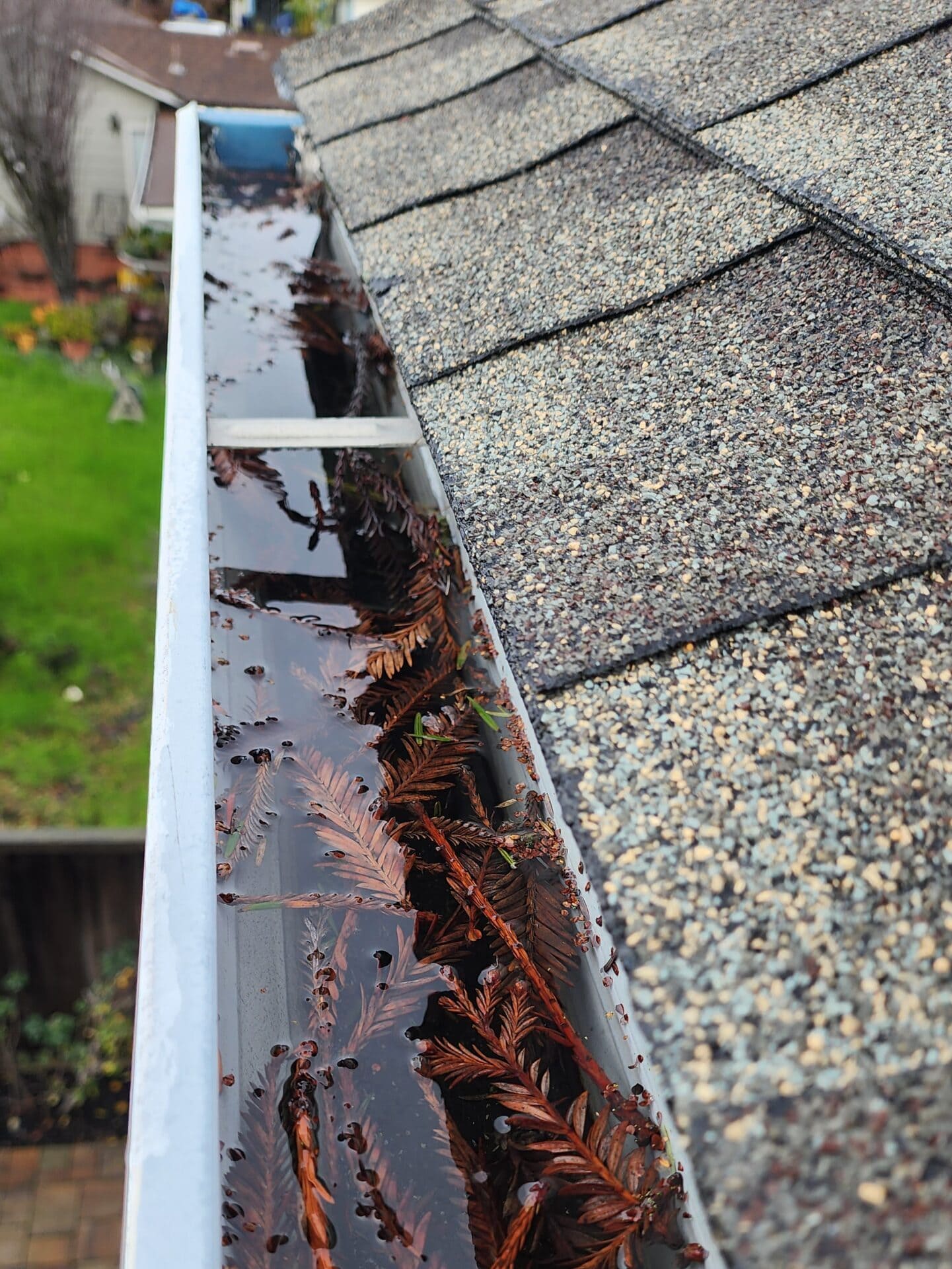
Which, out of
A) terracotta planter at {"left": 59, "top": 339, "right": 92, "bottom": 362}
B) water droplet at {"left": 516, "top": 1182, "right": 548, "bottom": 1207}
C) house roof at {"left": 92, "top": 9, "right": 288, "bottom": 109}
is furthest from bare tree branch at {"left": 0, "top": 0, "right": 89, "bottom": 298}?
water droplet at {"left": 516, "top": 1182, "right": 548, "bottom": 1207}

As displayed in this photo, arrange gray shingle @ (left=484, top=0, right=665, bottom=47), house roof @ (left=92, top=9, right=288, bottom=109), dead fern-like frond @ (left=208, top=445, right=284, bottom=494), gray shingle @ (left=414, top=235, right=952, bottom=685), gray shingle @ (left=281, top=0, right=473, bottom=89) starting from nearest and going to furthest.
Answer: gray shingle @ (left=414, top=235, right=952, bottom=685), dead fern-like frond @ (left=208, top=445, right=284, bottom=494), gray shingle @ (left=484, top=0, right=665, bottom=47), gray shingle @ (left=281, top=0, right=473, bottom=89), house roof @ (left=92, top=9, right=288, bottom=109)

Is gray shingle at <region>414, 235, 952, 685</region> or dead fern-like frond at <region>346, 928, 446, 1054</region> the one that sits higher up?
gray shingle at <region>414, 235, 952, 685</region>

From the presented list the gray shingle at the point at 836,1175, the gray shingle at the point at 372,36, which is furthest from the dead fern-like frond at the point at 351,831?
the gray shingle at the point at 372,36

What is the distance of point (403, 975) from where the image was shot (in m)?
1.26

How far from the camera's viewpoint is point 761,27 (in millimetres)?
2385

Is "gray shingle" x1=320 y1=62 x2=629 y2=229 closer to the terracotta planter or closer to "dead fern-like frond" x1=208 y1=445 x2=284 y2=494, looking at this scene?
"dead fern-like frond" x1=208 y1=445 x2=284 y2=494

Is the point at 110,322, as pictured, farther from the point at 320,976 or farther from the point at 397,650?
the point at 320,976

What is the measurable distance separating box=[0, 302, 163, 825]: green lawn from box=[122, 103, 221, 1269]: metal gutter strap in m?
6.45

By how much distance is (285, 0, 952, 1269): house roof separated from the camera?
78 cm

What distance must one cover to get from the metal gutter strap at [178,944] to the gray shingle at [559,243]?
1.85 feet

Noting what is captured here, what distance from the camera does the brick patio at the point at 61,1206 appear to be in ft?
A: 18.7

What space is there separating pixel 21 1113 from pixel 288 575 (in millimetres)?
6403

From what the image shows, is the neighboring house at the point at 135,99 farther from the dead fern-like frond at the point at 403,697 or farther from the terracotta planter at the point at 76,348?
the dead fern-like frond at the point at 403,697

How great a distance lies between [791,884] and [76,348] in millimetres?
14799
